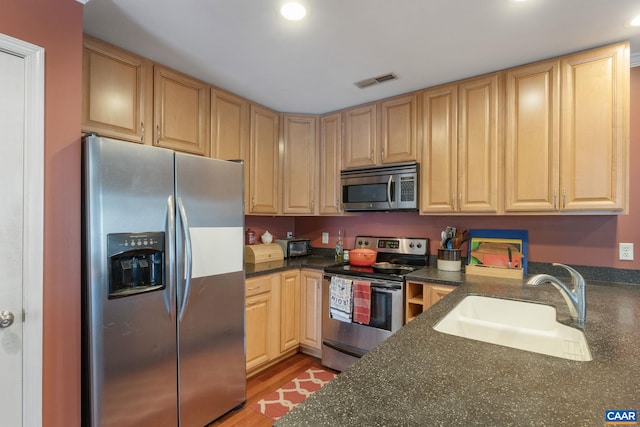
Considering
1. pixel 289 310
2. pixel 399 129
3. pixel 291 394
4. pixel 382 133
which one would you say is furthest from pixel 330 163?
pixel 291 394

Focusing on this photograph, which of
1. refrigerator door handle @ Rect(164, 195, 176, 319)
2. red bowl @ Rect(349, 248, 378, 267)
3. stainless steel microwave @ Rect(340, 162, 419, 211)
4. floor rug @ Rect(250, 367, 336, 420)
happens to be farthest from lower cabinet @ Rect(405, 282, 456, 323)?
refrigerator door handle @ Rect(164, 195, 176, 319)

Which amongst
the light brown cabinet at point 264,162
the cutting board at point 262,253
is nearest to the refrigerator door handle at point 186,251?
the cutting board at point 262,253

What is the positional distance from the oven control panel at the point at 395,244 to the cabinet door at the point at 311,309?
1.98 ft

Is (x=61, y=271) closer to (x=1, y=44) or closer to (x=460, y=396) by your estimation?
(x=1, y=44)

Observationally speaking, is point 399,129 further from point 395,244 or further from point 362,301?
point 362,301

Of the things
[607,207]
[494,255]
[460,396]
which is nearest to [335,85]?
[494,255]

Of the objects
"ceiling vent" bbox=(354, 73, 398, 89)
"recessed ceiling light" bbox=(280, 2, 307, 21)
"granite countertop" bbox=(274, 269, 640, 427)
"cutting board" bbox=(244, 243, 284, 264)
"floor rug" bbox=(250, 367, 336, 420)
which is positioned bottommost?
"floor rug" bbox=(250, 367, 336, 420)

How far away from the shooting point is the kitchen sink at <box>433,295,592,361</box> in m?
1.23

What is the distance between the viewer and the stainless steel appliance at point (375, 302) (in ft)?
7.75

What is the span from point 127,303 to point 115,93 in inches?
50.5

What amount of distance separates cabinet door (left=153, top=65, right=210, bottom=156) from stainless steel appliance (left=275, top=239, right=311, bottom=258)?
1201 millimetres

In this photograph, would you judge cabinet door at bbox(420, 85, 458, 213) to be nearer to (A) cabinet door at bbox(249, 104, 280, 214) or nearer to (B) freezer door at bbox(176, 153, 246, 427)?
(A) cabinet door at bbox(249, 104, 280, 214)

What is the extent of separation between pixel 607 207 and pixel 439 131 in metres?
1.16

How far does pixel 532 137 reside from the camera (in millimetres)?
2107
